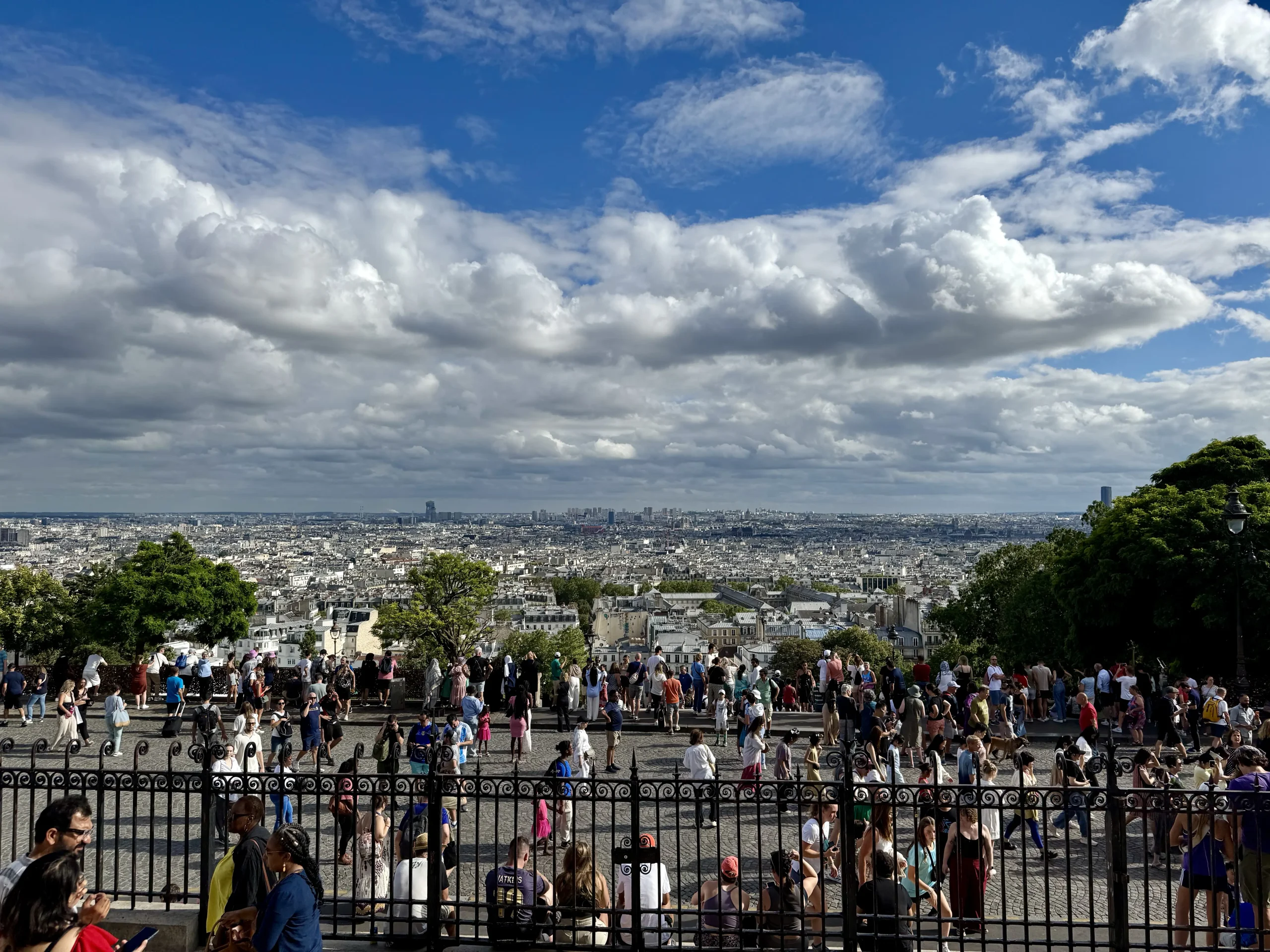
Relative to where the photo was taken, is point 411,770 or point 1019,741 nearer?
point 411,770

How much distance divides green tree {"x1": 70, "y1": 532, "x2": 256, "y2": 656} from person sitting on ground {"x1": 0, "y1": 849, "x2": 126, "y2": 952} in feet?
116

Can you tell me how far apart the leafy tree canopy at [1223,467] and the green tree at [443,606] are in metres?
24.2

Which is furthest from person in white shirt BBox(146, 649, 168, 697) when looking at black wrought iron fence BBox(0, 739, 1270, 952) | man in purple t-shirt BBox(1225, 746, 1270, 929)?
man in purple t-shirt BBox(1225, 746, 1270, 929)

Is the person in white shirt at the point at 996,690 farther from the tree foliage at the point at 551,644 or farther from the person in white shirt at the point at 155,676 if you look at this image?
the tree foliage at the point at 551,644

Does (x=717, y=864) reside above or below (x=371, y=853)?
below

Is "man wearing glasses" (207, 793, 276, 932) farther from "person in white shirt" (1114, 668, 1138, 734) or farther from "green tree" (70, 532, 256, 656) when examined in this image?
"green tree" (70, 532, 256, 656)

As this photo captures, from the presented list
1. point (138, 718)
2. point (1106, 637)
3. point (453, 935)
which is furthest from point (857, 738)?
point (1106, 637)

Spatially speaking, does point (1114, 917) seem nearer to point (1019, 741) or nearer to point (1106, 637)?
point (1019, 741)

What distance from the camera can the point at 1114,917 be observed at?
6.75 meters

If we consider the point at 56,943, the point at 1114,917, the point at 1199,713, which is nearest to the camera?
the point at 56,943

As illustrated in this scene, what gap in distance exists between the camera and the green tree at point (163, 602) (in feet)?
117

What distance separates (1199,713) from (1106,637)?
1138 centimetres

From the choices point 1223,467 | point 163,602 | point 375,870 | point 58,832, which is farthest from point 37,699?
point 1223,467

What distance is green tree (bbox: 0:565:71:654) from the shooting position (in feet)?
137
